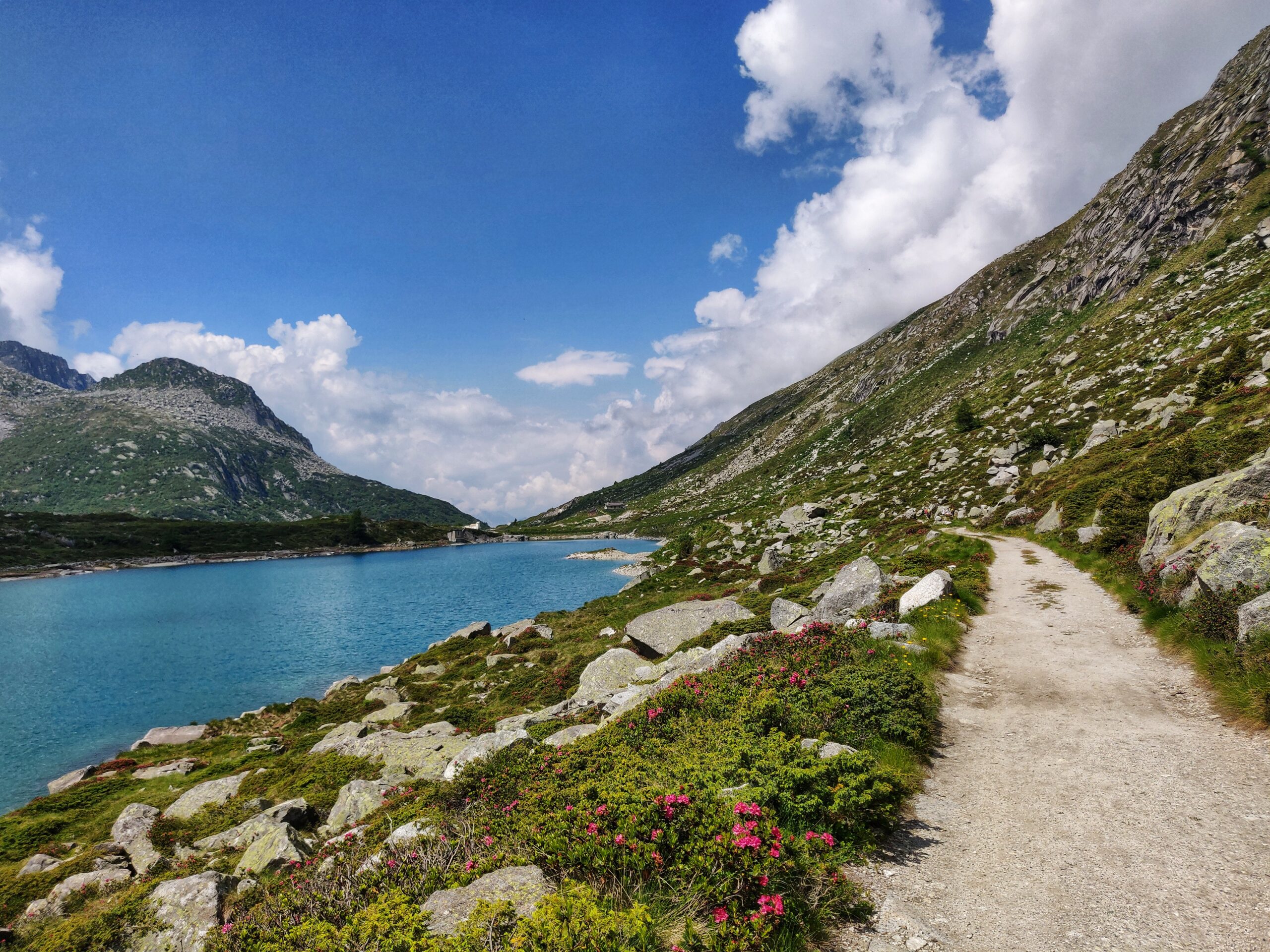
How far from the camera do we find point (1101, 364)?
6638cm

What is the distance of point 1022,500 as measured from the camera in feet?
150

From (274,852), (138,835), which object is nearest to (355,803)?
(274,852)

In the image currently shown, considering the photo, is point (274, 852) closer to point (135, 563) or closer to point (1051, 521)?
point (1051, 521)

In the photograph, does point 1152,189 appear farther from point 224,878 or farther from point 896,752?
point 224,878

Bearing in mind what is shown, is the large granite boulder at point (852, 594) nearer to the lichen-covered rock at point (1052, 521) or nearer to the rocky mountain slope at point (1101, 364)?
the rocky mountain slope at point (1101, 364)

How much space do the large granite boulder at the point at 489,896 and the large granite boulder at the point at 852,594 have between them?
689 inches

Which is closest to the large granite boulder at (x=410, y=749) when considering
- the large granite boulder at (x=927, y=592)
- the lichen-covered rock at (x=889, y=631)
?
the lichen-covered rock at (x=889, y=631)

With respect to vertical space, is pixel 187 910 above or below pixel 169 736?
above

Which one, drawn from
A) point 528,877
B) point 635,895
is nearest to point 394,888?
point 528,877

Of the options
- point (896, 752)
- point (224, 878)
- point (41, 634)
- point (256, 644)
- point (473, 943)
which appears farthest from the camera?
point (41, 634)

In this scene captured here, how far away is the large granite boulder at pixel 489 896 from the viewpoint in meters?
5.91

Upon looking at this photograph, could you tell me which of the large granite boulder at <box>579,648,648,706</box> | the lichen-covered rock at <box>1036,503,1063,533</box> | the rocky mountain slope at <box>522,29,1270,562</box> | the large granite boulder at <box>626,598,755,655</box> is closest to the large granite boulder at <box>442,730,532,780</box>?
the large granite boulder at <box>579,648,648,706</box>

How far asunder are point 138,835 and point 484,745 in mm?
12368

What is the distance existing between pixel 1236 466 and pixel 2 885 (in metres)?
47.5
